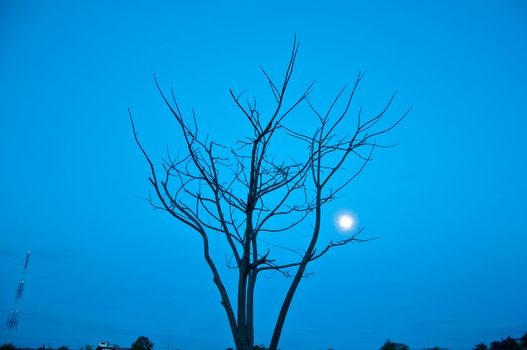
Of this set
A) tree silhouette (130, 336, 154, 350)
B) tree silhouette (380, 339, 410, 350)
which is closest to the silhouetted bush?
tree silhouette (130, 336, 154, 350)

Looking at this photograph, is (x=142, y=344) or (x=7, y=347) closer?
(x=7, y=347)

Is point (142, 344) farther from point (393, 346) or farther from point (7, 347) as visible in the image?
point (393, 346)

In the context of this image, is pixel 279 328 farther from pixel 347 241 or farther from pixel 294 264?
pixel 347 241

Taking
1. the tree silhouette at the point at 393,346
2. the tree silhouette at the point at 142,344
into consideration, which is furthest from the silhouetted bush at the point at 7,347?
the tree silhouette at the point at 393,346

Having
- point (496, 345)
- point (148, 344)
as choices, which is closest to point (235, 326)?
point (496, 345)

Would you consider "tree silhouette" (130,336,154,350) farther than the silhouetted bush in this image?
Yes

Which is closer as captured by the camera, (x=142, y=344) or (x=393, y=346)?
(x=393, y=346)

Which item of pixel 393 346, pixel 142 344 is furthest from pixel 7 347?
pixel 393 346

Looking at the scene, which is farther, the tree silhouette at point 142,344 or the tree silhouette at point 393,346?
the tree silhouette at point 142,344

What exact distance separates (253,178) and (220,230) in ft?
1.58

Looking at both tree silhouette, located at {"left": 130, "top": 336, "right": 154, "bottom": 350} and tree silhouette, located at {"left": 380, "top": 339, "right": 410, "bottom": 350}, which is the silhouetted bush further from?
tree silhouette, located at {"left": 380, "top": 339, "right": 410, "bottom": 350}

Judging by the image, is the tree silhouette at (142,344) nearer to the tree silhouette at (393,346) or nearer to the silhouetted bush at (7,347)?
the silhouetted bush at (7,347)

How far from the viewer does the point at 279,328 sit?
8.86 feet

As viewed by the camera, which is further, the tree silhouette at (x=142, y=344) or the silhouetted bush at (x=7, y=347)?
the tree silhouette at (x=142, y=344)
